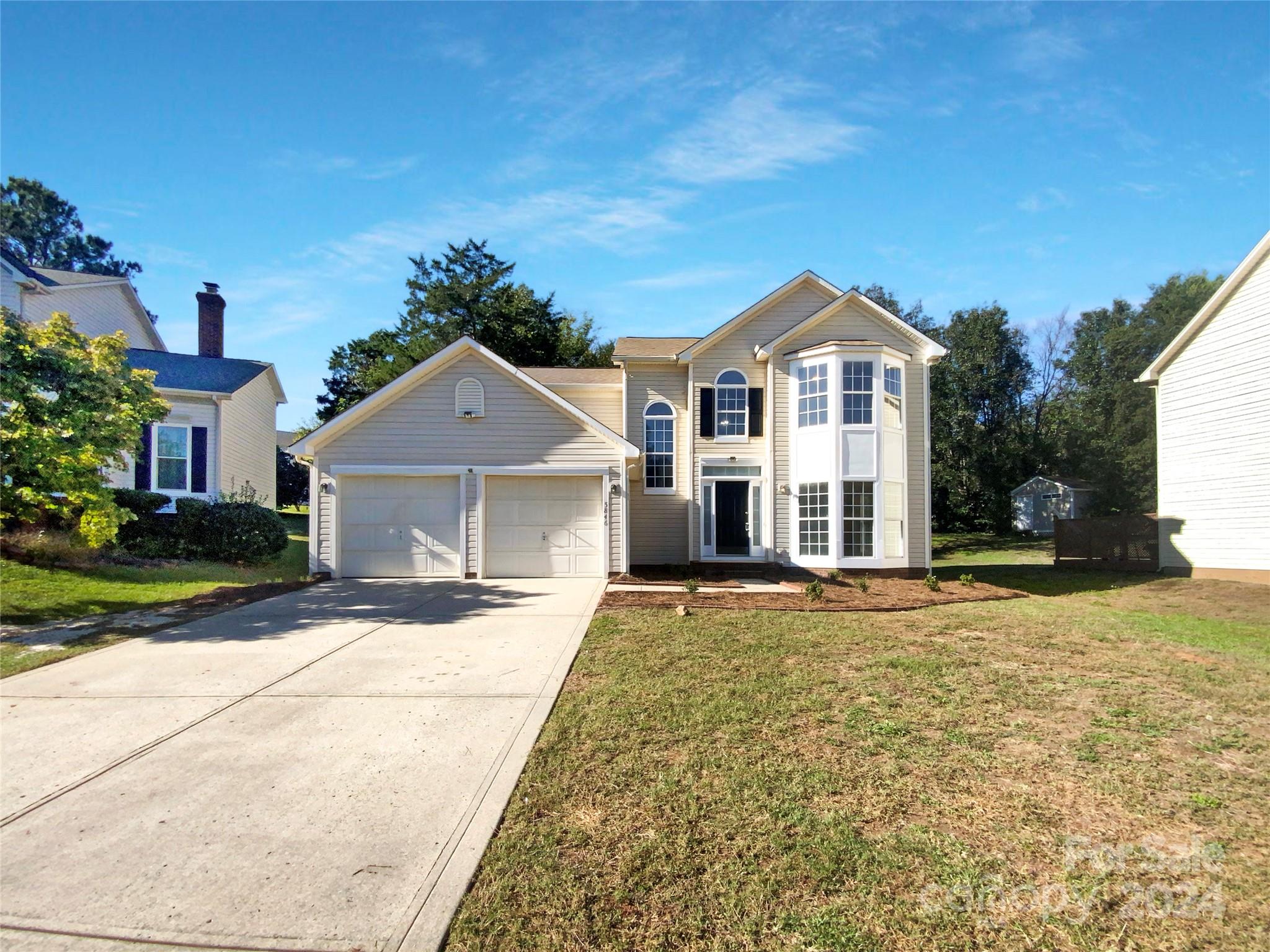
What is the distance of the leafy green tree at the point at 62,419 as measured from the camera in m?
9.84

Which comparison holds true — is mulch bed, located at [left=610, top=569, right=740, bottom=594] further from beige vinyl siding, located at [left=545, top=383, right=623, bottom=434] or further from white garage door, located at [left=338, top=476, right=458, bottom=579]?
beige vinyl siding, located at [left=545, top=383, right=623, bottom=434]

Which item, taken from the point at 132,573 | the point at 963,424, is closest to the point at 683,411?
the point at 132,573

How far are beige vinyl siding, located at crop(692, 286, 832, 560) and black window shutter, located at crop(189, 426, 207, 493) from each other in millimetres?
13925

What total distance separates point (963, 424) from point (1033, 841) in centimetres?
4072

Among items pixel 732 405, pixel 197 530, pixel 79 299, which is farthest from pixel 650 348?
pixel 79 299

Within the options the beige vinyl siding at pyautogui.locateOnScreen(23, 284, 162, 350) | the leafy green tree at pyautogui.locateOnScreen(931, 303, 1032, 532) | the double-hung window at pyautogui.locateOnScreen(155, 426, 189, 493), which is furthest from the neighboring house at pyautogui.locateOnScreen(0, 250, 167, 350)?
the leafy green tree at pyautogui.locateOnScreen(931, 303, 1032, 532)

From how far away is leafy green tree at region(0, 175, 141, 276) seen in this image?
1933 inches

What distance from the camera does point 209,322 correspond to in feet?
83.0

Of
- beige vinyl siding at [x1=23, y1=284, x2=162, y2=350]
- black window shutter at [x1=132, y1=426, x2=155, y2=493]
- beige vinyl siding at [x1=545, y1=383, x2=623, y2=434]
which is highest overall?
beige vinyl siding at [x1=23, y1=284, x2=162, y2=350]

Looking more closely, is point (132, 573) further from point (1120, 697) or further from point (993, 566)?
point (993, 566)

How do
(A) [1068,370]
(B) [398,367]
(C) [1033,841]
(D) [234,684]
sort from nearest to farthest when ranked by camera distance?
(C) [1033,841] → (D) [234,684] → (B) [398,367] → (A) [1068,370]

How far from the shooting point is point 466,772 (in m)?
5.03

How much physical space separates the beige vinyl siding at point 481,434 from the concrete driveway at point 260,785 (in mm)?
6783

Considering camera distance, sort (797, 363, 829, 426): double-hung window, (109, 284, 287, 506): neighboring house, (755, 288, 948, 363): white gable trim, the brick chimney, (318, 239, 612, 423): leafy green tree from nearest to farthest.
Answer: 1. (797, 363, 829, 426): double-hung window
2. (755, 288, 948, 363): white gable trim
3. (109, 284, 287, 506): neighboring house
4. the brick chimney
5. (318, 239, 612, 423): leafy green tree
